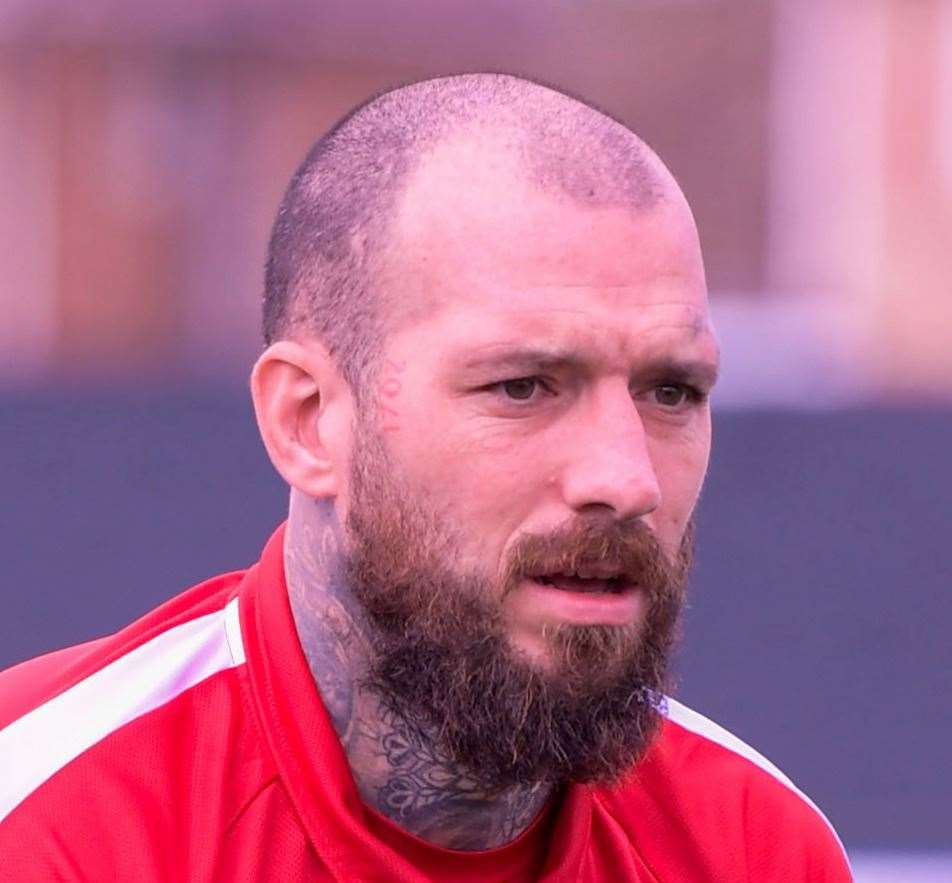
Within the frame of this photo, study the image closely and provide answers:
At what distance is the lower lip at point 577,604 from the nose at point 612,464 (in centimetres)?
13

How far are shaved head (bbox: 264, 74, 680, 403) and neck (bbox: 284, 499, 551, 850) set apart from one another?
0.30 m

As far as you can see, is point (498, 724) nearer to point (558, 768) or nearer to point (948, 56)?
point (558, 768)

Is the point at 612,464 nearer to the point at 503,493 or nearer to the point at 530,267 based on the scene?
Result: the point at 503,493

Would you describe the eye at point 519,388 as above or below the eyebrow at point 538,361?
below

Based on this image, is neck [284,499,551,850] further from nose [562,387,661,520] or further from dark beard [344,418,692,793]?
nose [562,387,661,520]

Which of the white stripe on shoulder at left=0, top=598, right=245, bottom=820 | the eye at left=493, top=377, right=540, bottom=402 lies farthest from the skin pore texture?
the white stripe on shoulder at left=0, top=598, right=245, bottom=820

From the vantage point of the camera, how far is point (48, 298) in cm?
826

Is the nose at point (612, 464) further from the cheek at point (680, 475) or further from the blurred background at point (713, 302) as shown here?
the blurred background at point (713, 302)

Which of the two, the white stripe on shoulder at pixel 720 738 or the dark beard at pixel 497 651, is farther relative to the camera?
the white stripe on shoulder at pixel 720 738

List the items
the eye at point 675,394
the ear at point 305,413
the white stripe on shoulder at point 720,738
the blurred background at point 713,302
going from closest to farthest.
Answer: the eye at point 675,394, the ear at point 305,413, the white stripe on shoulder at point 720,738, the blurred background at point 713,302

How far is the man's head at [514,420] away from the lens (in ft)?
10.2

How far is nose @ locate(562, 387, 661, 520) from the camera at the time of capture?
3.05 meters

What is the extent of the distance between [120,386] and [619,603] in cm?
493

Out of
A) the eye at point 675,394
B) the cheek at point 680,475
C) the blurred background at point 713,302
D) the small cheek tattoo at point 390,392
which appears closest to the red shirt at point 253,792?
the small cheek tattoo at point 390,392
